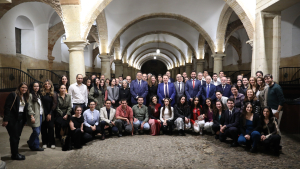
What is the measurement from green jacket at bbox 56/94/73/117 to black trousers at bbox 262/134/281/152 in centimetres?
424

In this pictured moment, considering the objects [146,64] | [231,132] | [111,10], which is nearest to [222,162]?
[231,132]

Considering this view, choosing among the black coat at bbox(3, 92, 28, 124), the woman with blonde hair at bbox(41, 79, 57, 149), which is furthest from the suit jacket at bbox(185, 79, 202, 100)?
the black coat at bbox(3, 92, 28, 124)

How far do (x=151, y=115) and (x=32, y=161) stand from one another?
3.20 meters

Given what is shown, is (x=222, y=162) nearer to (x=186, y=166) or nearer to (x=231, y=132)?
(x=186, y=166)

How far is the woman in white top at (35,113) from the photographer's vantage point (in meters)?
4.21

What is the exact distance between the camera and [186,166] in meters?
3.76

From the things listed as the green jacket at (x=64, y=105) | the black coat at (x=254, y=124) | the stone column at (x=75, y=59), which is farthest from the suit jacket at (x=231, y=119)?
the stone column at (x=75, y=59)

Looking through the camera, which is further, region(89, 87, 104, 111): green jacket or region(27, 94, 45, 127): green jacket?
region(89, 87, 104, 111): green jacket

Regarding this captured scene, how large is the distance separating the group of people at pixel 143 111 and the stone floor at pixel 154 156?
0.77 ft

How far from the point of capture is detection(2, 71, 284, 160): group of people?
4312 mm

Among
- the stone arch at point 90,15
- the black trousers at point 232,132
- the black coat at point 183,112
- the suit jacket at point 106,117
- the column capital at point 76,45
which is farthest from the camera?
the stone arch at point 90,15

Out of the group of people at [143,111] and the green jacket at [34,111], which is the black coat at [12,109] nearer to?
the group of people at [143,111]

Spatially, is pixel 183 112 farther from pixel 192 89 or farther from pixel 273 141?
pixel 273 141

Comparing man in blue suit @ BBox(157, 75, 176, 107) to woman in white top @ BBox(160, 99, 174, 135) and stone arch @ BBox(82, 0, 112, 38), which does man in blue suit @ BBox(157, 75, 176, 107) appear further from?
stone arch @ BBox(82, 0, 112, 38)
